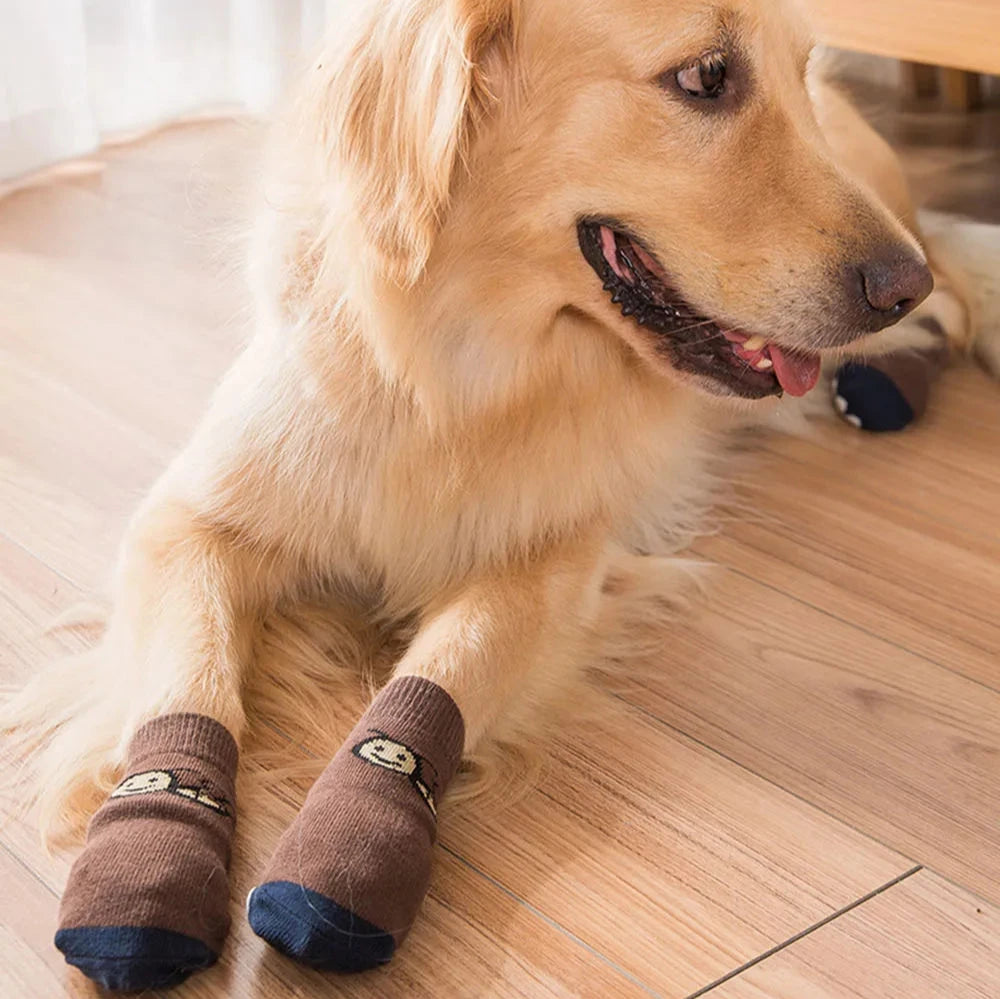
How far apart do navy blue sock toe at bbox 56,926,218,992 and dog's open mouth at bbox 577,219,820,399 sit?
2.48ft

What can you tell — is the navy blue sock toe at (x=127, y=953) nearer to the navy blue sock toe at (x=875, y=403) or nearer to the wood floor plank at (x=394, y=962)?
the wood floor plank at (x=394, y=962)

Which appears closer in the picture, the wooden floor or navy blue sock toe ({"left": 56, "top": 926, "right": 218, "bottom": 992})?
navy blue sock toe ({"left": 56, "top": 926, "right": 218, "bottom": 992})

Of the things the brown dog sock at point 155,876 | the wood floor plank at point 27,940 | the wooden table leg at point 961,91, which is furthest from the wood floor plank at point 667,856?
the wooden table leg at point 961,91

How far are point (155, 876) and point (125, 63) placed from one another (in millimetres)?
2560

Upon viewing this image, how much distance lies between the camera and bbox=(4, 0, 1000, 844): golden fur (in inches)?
52.7

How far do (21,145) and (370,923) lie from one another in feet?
7.55

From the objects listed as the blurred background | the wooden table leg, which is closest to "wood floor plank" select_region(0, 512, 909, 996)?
the blurred background

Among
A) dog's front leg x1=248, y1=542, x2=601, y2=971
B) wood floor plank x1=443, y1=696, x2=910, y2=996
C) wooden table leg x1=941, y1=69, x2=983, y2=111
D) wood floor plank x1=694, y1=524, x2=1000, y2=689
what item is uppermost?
dog's front leg x1=248, y1=542, x2=601, y2=971

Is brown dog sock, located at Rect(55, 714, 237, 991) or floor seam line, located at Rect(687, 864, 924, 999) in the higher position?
brown dog sock, located at Rect(55, 714, 237, 991)

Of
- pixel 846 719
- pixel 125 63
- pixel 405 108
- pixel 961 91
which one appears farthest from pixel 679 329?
pixel 961 91

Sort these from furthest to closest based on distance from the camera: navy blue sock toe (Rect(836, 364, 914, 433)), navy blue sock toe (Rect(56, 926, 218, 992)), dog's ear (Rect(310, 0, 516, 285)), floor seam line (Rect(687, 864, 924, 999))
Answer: navy blue sock toe (Rect(836, 364, 914, 433)) → dog's ear (Rect(310, 0, 516, 285)) → floor seam line (Rect(687, 864, 924, 999)) → navy blue sock toe (Rect(56, 926, 218, 992))

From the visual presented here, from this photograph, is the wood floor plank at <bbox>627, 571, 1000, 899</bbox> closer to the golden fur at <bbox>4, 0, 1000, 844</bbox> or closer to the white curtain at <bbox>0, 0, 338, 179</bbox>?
the golden fur at <bbox>4, 0, 1000, 844</bbox>

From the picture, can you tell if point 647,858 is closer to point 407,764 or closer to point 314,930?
point 407,764

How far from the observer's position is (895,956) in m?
1.18
